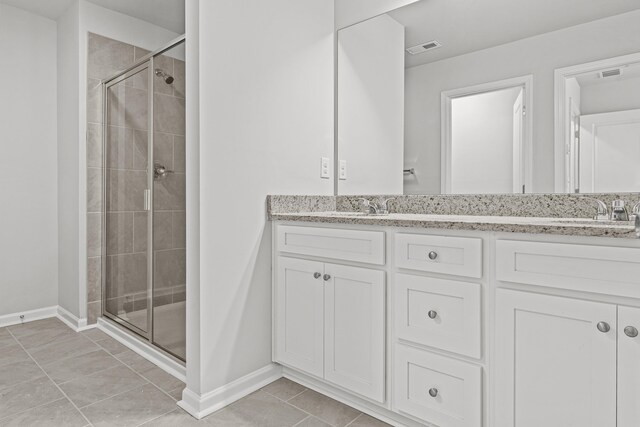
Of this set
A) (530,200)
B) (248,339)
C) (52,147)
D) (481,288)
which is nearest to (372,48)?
(530,200)

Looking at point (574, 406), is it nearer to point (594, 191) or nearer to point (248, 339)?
point (594, 191)

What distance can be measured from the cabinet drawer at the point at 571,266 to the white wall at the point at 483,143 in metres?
0.60

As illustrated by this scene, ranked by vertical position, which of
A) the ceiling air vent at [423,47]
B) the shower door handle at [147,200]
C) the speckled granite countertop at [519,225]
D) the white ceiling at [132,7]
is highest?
the white ceiling at [132,7]

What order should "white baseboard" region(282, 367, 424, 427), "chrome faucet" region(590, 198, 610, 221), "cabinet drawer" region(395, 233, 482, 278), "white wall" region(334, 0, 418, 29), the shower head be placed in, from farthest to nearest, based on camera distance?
the shower head → "white wall" region(334, 0, 418, 29) → "white baseboard" region(282, 367, 424, 427) → "chrome faucet" region(590, 198, 610, 221) → "cabinet drawer" region(395, 233, 482, 278)

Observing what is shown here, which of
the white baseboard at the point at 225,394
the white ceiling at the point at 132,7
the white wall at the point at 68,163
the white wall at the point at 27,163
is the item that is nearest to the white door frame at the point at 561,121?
the white baseboard at the point at 225,394

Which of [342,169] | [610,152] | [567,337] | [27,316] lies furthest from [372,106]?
[27,316]

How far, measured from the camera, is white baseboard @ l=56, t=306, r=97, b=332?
8.94 feet

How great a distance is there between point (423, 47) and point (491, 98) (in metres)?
0.46

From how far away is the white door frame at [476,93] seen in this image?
1.69 m

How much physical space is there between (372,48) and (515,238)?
4.65 feet

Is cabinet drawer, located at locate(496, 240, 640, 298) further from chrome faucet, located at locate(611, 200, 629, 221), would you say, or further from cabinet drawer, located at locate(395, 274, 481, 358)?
chrome faucet, located at locate(611, 200, 629, 221)

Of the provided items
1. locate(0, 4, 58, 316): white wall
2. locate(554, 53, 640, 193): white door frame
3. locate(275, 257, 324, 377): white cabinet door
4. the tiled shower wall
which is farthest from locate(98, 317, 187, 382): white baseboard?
locate(554, 53, 640, 193): white door frame

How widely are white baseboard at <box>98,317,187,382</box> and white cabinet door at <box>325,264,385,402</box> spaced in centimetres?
83

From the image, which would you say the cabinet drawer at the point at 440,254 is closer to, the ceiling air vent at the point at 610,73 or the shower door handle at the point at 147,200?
the ceiling air vent at the point at 610,73
